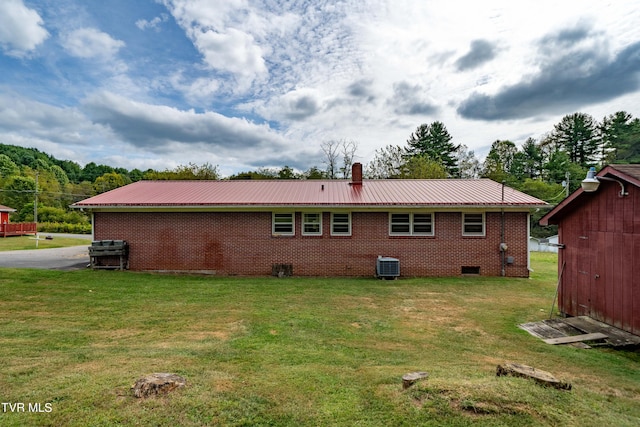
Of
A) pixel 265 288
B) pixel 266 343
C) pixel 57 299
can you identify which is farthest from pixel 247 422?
pixel 57 299

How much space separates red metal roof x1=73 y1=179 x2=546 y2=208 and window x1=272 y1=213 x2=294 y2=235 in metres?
0.64

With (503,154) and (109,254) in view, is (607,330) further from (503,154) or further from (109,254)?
(503,154)

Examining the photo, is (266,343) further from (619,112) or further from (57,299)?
(619,112)

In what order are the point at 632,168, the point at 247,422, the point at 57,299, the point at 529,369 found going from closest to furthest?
the point at 247,422
the point at 529,369
the point at 632,168
the point at 57,299

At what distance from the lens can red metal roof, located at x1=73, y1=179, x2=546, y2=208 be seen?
12.7 m

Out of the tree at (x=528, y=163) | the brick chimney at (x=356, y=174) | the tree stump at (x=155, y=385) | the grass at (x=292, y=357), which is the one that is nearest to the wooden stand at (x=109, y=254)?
the grass at (x=292, y=357)

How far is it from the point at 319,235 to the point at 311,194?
2053 millimetres

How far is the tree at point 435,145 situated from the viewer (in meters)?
45.1

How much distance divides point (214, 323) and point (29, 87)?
667 inches

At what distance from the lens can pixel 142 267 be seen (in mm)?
13172

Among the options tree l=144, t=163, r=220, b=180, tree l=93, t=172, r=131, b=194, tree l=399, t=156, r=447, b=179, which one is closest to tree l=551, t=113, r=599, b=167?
tree l=399, t=156, r=447, b=179

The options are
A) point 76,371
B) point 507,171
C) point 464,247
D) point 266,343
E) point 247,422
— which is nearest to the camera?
point 247,422

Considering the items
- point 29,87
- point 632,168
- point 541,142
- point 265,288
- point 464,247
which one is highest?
point 541,142

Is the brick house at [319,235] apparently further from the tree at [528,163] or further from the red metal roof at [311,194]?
the tree at [528,163]
